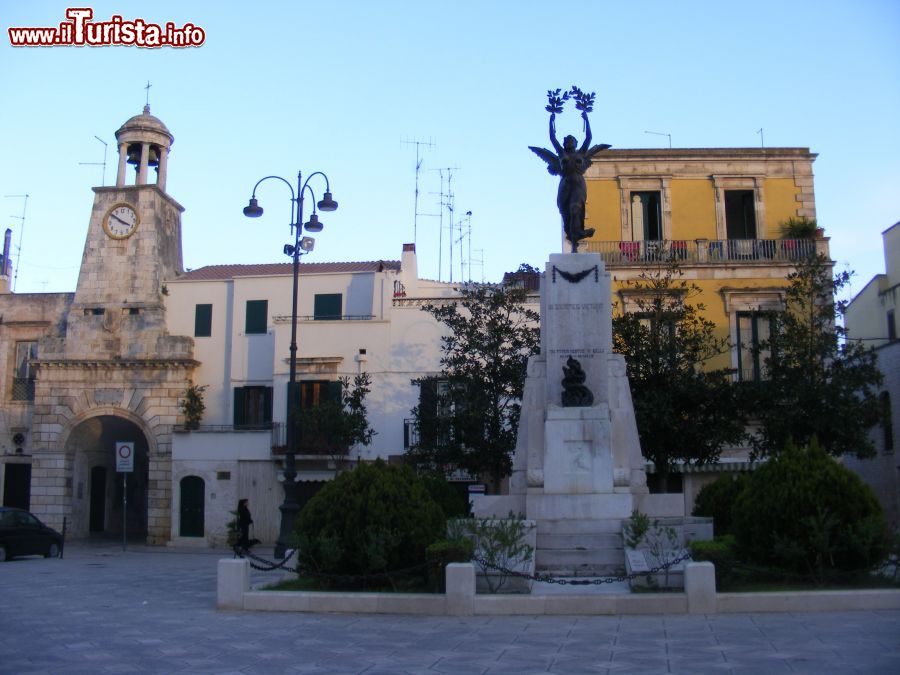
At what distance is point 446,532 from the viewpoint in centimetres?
1320

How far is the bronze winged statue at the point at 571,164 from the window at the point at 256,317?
18620 millimetres

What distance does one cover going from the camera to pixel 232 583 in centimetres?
1224

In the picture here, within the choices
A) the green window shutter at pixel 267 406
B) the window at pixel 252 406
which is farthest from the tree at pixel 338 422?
the window at pixel 252 406

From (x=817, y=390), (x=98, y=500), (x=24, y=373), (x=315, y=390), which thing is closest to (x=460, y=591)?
(x=817, y=390)

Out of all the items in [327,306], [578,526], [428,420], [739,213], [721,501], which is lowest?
[578,526]

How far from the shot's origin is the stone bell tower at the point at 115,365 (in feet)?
111

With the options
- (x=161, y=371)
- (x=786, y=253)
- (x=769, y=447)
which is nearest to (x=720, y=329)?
(x=786, y=253)

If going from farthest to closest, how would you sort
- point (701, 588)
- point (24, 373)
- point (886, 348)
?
point (24, 373) → point (886, 348) → point (701, 588)

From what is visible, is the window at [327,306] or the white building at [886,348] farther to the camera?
the window at [327,306]

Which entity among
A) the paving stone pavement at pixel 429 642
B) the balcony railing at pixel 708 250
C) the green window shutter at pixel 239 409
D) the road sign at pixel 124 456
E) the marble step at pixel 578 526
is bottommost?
the paving stone pavement at pixel 429 642

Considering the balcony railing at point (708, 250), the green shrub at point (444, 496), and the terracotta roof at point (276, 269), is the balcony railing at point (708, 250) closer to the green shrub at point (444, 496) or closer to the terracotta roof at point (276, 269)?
the terracotta roof at point (276, 269)

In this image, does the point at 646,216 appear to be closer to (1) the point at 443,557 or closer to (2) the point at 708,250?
(2) the point at 708,250

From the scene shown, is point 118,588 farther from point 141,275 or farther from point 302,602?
point 141,275

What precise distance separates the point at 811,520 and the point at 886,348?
76.8 ft
